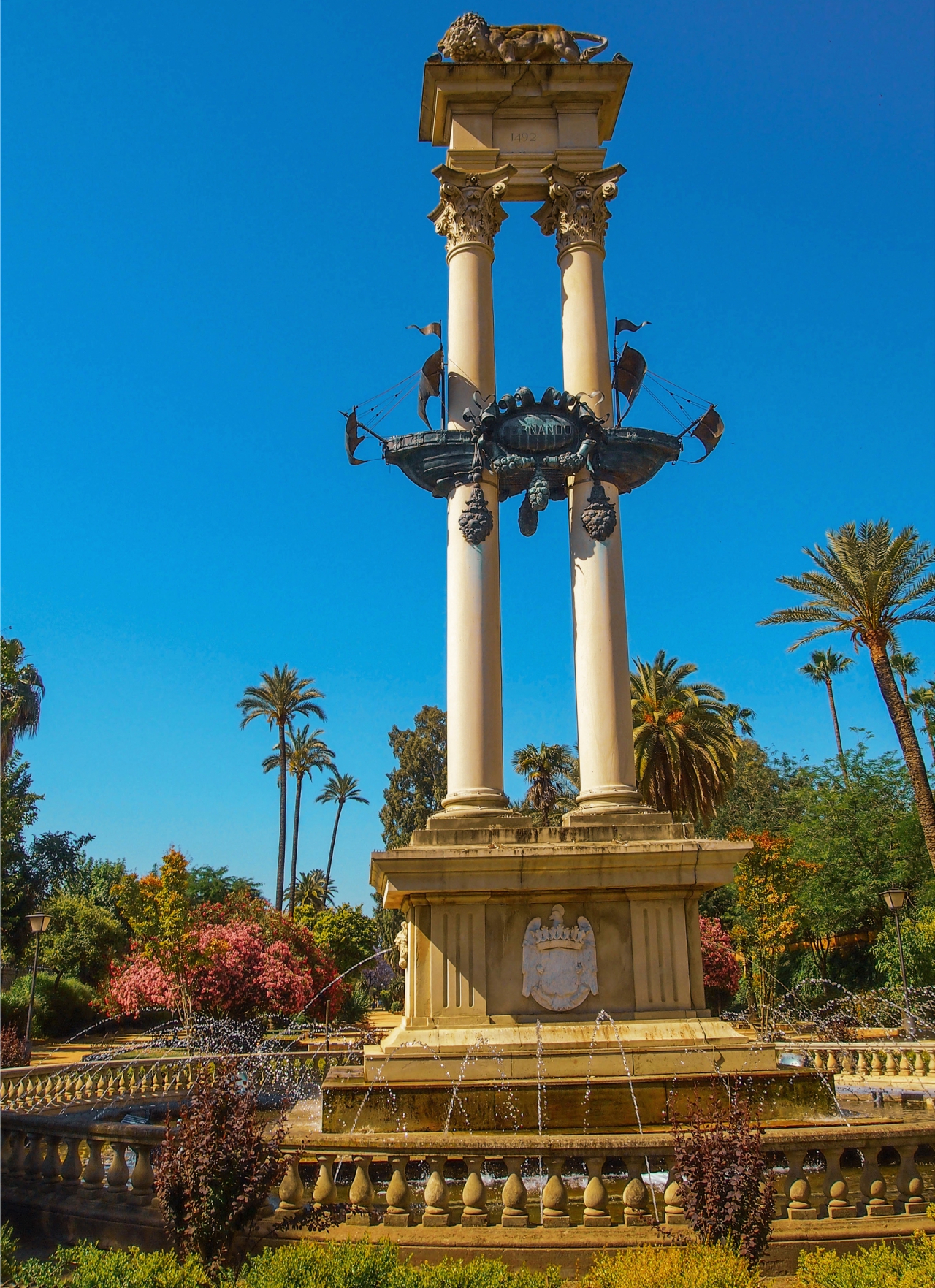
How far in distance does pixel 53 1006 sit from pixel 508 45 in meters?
39.0

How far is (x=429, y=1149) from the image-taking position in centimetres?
789

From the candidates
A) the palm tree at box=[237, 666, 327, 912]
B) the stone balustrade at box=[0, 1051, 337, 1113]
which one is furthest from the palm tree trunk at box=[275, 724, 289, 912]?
the stone balustrade at box=[0, 1051, 337, 1113]

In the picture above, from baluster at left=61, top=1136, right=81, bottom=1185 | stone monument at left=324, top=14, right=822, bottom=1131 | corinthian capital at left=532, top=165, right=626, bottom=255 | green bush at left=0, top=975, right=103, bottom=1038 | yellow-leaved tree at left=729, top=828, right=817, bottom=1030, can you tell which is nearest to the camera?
baluster at left=61, top=1136, right=81, bottom=1185

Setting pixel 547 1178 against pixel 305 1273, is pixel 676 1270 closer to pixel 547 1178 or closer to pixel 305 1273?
pixel 547 1178

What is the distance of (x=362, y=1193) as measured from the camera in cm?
775

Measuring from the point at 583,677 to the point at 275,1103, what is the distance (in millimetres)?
8488

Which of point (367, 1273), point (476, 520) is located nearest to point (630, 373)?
point (476, 520)

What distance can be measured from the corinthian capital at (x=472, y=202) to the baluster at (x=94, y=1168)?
1423cm

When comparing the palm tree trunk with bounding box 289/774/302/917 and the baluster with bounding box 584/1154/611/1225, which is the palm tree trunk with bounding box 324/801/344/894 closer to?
the palm tree trunk with bounding box 289/774/302/917

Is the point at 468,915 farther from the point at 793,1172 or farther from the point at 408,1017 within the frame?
the point at 793,1172

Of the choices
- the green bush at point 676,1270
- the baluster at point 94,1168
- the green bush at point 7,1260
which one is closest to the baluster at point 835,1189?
the green bush at point 676,1270

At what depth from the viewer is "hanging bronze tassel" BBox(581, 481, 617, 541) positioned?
51.4 ft

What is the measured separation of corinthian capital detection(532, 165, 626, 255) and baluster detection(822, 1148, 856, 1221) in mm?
14374

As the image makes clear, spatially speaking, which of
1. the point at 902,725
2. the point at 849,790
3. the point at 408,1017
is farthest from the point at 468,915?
the point at 849,790
